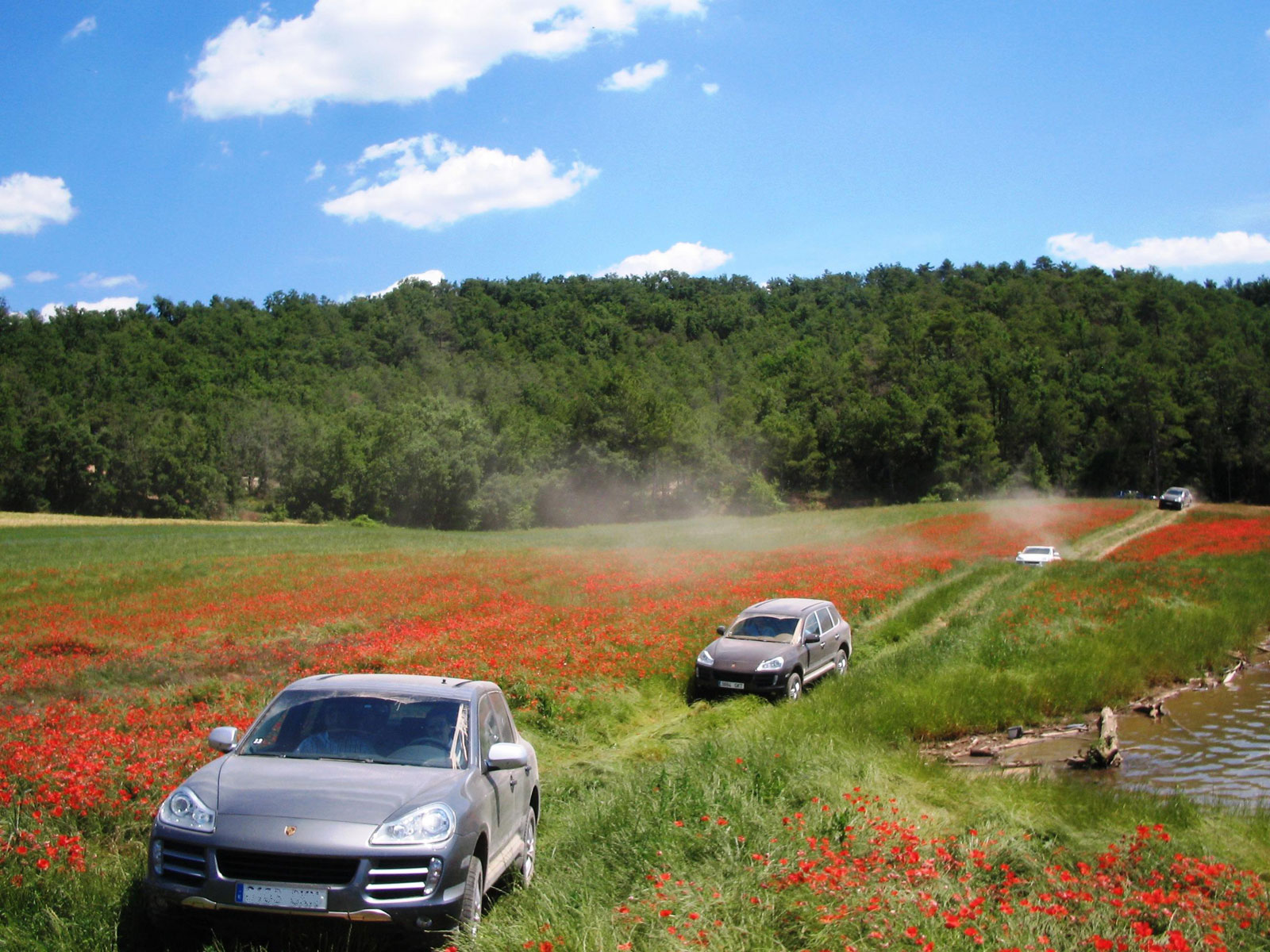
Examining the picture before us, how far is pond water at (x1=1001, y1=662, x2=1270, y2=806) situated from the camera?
1298 centimetres

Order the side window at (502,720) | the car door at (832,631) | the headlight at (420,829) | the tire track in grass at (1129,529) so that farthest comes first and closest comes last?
the tire track in grass at (1129,529) < the car door at (832,631) < the side window at (502,720) < the headlight at (420,829)

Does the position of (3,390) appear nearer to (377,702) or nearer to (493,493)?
(493,493)

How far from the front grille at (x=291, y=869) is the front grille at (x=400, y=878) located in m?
0.12

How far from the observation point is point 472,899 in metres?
5.76

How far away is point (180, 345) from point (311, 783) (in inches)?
5184

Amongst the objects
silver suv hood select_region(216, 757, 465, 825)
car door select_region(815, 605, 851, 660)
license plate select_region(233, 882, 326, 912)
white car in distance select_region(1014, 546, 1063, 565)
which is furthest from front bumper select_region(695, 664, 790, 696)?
white car in distance select_region(1014, 546, 1063, 565)

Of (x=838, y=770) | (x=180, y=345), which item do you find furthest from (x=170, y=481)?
(x=838, y=770)

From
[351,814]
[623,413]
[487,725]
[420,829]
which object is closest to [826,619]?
[487,725]

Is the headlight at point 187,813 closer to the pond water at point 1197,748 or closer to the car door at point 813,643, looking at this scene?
the pond water at point 1197,748

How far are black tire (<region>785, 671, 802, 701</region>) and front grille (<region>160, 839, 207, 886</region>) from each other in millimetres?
11744

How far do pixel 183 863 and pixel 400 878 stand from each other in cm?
131

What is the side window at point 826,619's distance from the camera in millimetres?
18625

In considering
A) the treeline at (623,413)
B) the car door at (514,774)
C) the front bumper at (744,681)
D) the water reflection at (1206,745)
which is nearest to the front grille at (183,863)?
the car door at (514,774)

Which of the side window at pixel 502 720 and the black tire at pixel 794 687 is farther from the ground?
the side window at pixel 502 720
